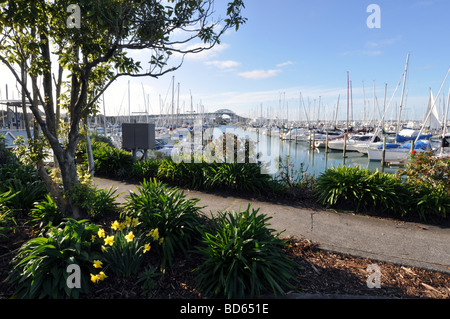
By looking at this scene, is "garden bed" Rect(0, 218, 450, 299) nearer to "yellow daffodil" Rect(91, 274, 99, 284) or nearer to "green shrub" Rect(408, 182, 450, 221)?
"yellow daffodil" Rect(91, 274, 99, 284)

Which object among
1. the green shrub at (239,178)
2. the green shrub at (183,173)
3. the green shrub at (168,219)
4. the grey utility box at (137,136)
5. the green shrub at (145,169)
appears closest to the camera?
the green shrub at (168,219)

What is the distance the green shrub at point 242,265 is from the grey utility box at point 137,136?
20.1 feet

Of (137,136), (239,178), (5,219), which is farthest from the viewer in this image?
(137,136)

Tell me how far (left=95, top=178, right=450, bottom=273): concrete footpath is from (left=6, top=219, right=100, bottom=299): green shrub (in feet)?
7.00

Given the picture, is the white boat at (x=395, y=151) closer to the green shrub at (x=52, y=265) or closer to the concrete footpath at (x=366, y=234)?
the concrete footpath at (x=366, y=234)

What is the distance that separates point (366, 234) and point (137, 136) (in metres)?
7.20

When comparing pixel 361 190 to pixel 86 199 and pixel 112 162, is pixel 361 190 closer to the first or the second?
pixel 86 199

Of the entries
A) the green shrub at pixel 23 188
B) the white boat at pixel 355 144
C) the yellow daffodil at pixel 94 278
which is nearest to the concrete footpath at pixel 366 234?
the yellow daffodil at pixel 94 278

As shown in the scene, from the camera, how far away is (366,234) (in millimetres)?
4699

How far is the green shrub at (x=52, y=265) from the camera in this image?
9.18 feet

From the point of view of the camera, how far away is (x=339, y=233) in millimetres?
4707

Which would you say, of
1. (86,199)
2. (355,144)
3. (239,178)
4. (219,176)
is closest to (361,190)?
(239,178)

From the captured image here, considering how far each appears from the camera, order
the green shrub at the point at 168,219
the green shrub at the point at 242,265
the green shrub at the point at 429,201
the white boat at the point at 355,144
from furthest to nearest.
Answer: the white boat at the point at 355,144, the green shrub at the point at 429,201, the green shrub at the point at 168,219, the green shrub at the point at 242,265

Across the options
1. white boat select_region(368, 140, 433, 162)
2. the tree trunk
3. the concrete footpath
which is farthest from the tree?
white boat select_region(368, 140, 433, 162)
